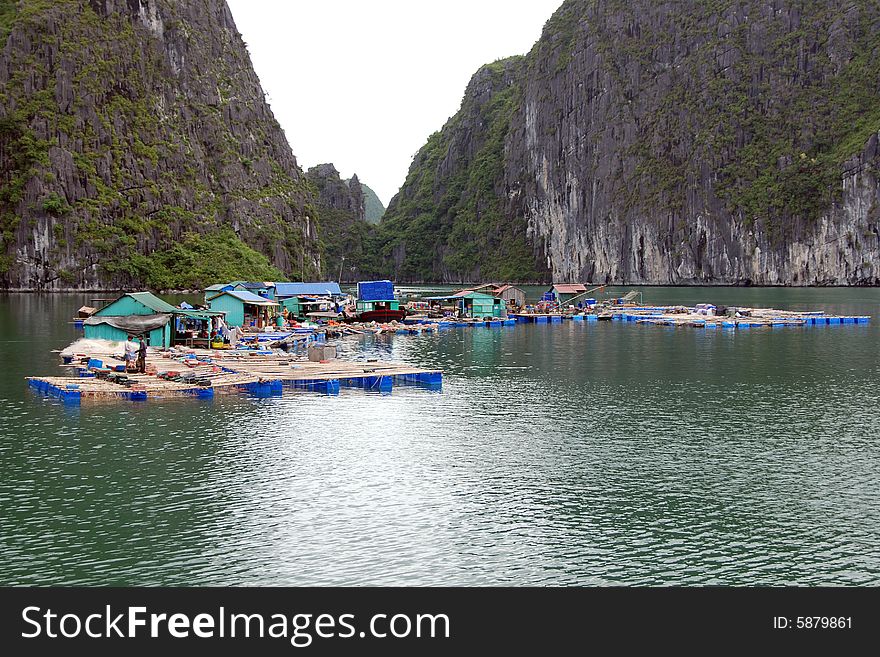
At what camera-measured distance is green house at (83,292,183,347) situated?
56312mm

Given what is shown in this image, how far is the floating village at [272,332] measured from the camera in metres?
43.0

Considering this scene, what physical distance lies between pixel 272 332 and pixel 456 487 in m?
46.7

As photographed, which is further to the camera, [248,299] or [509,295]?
[509,295]

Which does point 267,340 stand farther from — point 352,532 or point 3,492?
point 352,532

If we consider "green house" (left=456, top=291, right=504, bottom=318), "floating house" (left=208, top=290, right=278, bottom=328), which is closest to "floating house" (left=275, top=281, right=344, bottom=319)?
"floating house" (left=208, top=290, right=278, bottom=328)

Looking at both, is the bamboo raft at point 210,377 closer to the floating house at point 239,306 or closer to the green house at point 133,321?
the green house at point 133,321

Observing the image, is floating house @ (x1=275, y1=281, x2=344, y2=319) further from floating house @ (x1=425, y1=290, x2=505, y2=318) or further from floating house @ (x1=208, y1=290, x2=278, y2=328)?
floating house @ (x1=425, y1=290, x2=505, y2=318)

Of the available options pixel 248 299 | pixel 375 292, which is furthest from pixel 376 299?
pixel 248 299

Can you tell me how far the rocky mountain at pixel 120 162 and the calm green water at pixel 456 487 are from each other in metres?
106

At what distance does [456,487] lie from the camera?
86.8 ft

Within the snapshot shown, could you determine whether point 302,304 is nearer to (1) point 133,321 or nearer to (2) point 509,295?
(2) point 509,295

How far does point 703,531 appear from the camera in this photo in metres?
22.7

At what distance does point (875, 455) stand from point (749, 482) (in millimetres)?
6557

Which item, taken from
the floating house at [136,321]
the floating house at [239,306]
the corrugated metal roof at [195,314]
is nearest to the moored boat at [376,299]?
the floating house at [239,306]
